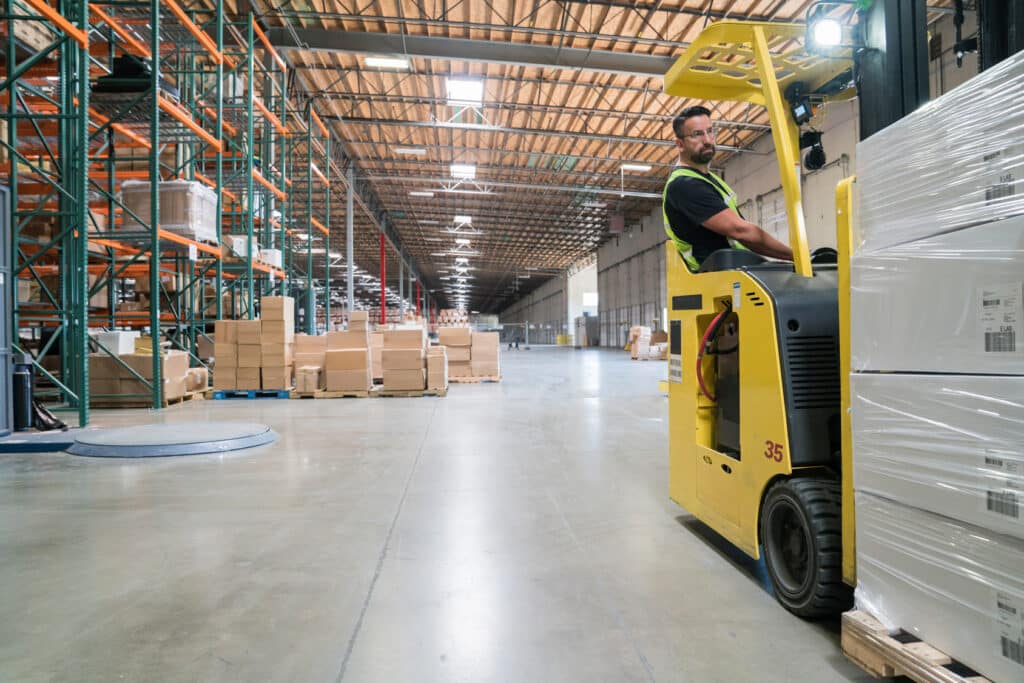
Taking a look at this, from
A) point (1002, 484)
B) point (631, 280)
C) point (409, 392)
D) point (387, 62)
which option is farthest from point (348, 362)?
point (631, 280)

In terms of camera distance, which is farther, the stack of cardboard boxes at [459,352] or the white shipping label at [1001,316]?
the stack of cardboard boxes at [459,352]

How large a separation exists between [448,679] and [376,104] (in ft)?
57.9

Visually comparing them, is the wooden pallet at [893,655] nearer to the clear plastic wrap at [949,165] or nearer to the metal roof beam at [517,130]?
the clear plastic wrap at [949,165]

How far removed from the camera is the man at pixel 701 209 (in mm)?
2559

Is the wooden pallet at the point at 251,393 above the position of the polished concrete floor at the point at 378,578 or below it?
above

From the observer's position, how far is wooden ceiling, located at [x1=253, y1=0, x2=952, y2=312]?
11883 millimetres

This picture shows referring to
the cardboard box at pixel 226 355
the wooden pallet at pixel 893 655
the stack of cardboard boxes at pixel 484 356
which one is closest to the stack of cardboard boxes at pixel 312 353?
the cardboard box at pixel 226 355

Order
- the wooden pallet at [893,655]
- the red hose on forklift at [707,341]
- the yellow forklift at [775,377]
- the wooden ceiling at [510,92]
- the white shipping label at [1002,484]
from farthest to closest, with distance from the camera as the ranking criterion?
the wooden ceiling at [510,92] → the red hose on forklift at [707,341] → the yellow forklift at [775,377] → the wooden pallet at [893,655] → the white shipping label at [1002,484]

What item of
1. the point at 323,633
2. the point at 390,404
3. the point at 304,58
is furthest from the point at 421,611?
the point at 304,58

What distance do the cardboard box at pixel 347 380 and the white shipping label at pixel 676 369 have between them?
8116 millimetres

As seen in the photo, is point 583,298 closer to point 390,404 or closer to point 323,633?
point 390,404

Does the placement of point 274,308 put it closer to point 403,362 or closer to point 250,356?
point 250,356

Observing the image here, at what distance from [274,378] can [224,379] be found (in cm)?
87

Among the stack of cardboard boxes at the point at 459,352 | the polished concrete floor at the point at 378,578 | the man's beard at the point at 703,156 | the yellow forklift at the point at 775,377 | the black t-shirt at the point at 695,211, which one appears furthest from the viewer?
the stack of cardboard boxes at the point at 459,352
